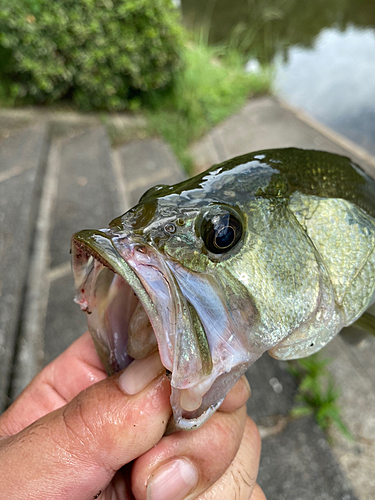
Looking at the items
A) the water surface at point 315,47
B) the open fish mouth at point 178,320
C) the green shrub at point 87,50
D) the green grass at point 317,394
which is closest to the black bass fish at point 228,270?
the open fish mouth at point 178,320

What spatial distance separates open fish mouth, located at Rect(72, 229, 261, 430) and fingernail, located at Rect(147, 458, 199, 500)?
0.58 feet

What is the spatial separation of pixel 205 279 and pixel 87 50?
4.09 metres

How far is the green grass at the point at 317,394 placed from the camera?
1848 millimetres

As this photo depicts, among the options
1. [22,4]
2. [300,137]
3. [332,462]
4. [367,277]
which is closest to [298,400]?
[332,462]

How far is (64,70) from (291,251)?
4.13m

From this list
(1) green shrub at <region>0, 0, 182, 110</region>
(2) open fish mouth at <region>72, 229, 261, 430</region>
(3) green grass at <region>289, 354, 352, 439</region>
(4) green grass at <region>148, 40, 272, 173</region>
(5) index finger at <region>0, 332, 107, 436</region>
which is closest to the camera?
(2) open fish mouth at <region>72, 229, 261, 430</region>

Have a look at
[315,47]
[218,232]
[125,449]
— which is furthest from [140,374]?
[315,47]

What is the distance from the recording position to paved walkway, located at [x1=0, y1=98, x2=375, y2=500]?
5.72 feet

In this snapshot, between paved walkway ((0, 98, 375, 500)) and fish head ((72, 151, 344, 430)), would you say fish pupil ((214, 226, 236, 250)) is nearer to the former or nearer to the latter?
fish head ((72, 151, 344, 430))

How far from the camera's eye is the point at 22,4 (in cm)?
360

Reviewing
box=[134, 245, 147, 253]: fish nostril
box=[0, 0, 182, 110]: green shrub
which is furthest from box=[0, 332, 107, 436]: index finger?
box=[0, 0, 182, 110]: green shrub

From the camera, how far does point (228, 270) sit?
2.67 ft

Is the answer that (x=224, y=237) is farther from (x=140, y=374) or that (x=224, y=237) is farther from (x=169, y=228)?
(x=140, y=374)

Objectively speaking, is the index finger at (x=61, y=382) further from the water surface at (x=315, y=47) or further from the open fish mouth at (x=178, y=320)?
the water surface at (x=315, y=47)
